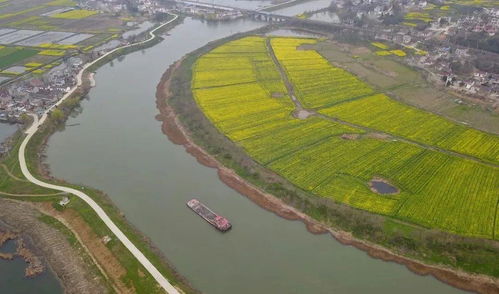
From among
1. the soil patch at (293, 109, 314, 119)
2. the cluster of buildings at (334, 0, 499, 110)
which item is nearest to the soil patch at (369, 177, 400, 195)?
the soil patch at (293, 109, 314, 119)

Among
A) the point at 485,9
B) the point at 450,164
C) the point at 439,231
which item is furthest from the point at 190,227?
the point at 485,9

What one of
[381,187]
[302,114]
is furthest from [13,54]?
[381,187]

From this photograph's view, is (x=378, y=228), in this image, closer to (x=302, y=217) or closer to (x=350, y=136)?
(x=302, y=217)

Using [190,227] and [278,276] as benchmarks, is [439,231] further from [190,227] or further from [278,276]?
[190,227]

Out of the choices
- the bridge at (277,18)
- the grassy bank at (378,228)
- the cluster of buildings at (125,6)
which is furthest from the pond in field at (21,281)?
the cluster of buildings at (125,6)

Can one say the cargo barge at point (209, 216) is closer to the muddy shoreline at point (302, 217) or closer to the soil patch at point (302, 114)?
the muddy shoreline at point (302, 217)

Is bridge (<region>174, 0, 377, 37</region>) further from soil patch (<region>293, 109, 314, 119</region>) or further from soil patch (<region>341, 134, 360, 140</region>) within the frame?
soil patch (<region>341, 134, 360, 140</region>)
